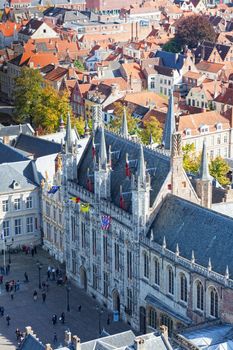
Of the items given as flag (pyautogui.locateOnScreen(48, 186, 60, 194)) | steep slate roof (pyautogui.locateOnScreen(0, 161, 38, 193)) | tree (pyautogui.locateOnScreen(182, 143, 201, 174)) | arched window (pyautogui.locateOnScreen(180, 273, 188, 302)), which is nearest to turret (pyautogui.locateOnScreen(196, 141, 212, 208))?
arched window (pyautogui.locateOnScreen(180, 273, 188, 302))

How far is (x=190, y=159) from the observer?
6112 inches

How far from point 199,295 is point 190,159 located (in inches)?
2535

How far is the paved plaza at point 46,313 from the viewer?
10375 centimetres

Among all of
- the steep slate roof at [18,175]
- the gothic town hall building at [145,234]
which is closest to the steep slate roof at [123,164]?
the gothic town hall building at [145,234]

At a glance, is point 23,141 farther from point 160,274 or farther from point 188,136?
point 160,274

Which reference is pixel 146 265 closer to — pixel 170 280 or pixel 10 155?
pixel 170 280

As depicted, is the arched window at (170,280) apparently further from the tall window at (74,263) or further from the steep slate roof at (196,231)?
the tall window at (74,263)

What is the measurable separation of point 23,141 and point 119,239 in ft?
164

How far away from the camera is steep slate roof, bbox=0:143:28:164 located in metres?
139

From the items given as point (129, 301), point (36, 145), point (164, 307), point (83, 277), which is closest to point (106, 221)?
point (129, 301)

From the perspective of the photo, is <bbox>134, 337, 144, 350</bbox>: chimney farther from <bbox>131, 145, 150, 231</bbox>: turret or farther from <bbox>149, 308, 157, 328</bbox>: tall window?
<bbox>131, 145, 150, 231</bbox>: turret

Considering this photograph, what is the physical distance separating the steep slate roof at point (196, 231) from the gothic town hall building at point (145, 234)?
119 millimetres

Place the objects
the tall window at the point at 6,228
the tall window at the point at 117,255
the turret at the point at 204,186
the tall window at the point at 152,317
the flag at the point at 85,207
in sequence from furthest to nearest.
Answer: the tall window at the point at 6,228
the flag at the point at 85,207
the turret at the point at 204,186
the tall window at the point at 117,255
the tall window at the point at 152,317

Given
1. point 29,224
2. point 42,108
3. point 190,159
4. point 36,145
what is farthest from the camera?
point 42,108
